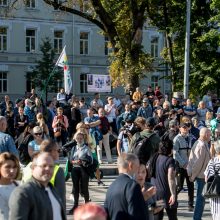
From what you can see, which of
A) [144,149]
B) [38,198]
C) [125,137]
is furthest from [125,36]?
[38,198]

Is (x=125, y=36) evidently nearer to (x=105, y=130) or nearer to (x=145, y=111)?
(x=145, y=111)

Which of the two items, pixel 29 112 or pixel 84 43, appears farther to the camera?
pixel 84 43

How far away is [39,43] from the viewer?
56.7 m

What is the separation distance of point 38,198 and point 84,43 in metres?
54.1

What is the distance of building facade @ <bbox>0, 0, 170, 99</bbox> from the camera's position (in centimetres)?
5528

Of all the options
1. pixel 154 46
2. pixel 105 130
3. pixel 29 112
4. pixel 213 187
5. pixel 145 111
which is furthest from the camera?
pixel 154 46

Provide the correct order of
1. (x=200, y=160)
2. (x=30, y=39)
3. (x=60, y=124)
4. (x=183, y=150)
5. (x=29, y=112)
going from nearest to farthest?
(x=200, y=160) < (x=183, y=150) < (x=60, y=124) < (x=29, y=112) < (x=30, y=39)

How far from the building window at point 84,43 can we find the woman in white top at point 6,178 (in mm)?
52832

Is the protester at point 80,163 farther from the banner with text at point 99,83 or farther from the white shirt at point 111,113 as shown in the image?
the banner with text at point 99,83

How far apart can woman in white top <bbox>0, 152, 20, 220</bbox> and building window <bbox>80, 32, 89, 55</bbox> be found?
52.8 meters

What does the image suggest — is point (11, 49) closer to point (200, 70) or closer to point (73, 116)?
point (200, 70)

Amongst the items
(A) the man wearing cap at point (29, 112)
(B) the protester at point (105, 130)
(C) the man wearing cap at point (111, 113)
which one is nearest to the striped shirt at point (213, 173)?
(B) the protester at point (105, 130)

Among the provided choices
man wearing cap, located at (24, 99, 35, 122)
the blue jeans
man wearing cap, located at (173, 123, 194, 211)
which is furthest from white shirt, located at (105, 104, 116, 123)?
the blue jeans

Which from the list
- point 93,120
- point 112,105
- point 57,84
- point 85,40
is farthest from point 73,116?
point 85,40
